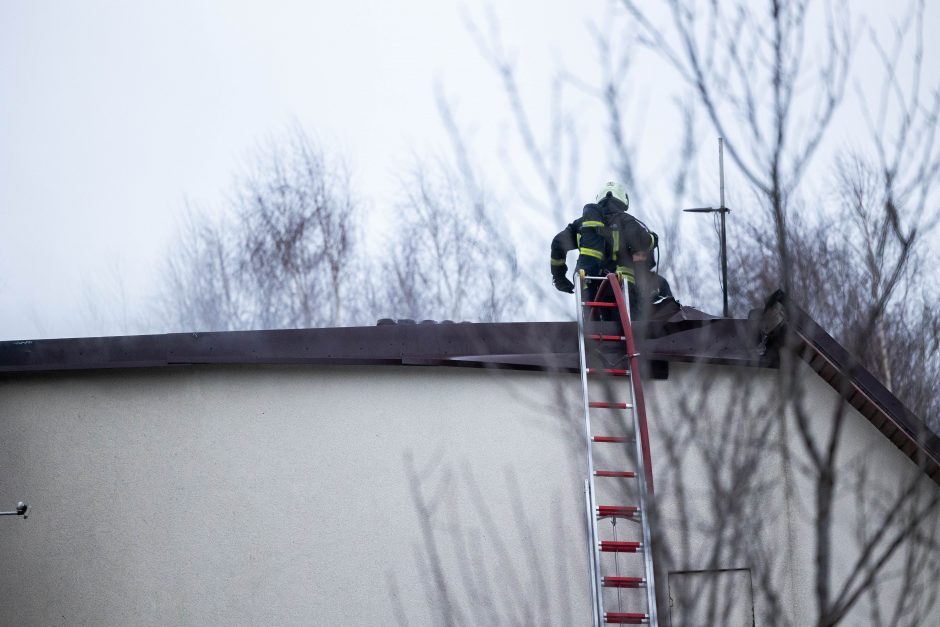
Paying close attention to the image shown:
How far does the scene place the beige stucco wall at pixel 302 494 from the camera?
662 centimetres

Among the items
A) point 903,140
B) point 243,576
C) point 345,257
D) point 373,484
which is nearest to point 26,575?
point 243,576

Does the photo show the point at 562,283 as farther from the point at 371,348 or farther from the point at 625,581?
the point at 625,581

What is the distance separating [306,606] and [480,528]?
1194 millimetres

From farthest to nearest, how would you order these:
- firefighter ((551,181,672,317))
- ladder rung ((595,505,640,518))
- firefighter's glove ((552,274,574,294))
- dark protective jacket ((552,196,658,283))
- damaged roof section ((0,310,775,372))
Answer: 1. firefighter's glove ((552,274,574,294))
2. dark protective jacket ((552,196,658,283))
3. firefighter ((551,181,672,317))
4. damaged roof section ((0,310,775,372))
5. ladder rung ((595,505,640,518))

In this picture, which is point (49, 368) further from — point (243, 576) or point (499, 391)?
point (499, 391)

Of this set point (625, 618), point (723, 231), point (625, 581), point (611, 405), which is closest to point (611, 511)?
point (625, 581)

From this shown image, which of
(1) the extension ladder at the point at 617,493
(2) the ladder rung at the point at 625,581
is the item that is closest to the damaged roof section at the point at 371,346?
(1) the extension ladder at the point at 617,493

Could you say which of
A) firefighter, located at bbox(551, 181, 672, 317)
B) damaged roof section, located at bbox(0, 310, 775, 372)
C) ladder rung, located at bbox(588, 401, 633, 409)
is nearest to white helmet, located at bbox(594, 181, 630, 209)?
firefighter, located at bbox(551, 181, 672, 317)

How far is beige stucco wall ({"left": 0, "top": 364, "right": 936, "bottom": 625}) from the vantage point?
6617 millimetres

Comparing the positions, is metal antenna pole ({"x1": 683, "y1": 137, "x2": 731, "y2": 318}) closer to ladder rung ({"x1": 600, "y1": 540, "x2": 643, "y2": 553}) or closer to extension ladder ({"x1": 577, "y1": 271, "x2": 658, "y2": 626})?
extension ladder ({"x1": 577, "y1": 271, "x2": 658, "y2": 626})

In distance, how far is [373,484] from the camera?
6805 mm

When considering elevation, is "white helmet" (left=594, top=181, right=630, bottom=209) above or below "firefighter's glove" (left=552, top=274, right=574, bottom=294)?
above

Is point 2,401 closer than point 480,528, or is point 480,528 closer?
point 480,528

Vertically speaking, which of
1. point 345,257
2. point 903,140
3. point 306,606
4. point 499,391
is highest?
point 345,257
